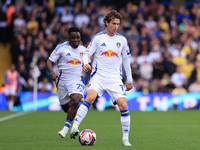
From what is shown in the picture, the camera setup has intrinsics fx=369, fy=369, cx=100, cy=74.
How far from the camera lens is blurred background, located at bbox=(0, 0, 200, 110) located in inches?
722

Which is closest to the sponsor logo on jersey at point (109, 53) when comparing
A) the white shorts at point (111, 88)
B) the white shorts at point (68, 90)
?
the white shorts at point (111, 88)

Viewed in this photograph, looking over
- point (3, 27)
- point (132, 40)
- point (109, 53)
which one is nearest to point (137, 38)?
point (132, 40)

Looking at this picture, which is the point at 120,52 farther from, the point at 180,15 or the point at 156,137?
the point at 180,15

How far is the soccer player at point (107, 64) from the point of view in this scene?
22.2ft

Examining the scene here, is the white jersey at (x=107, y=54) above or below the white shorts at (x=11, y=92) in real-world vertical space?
above

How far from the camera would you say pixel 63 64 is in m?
8.54

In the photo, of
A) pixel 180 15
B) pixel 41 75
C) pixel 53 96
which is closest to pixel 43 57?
pixel 41 75

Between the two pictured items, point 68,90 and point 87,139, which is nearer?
point 87,139

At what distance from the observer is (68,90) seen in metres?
8.40

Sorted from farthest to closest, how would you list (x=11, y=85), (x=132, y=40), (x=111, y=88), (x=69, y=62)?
(x=132, y=40) < (x=11, y=85) < (x=69, y=62) < (x=111, y=88)

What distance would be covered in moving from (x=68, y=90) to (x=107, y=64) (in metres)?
1.79

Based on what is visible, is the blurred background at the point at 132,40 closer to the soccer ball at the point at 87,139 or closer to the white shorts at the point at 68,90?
the white shorts at the point at 68,90

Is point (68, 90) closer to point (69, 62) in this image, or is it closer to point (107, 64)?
point (69, 62)

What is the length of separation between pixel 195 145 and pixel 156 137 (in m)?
1.44
